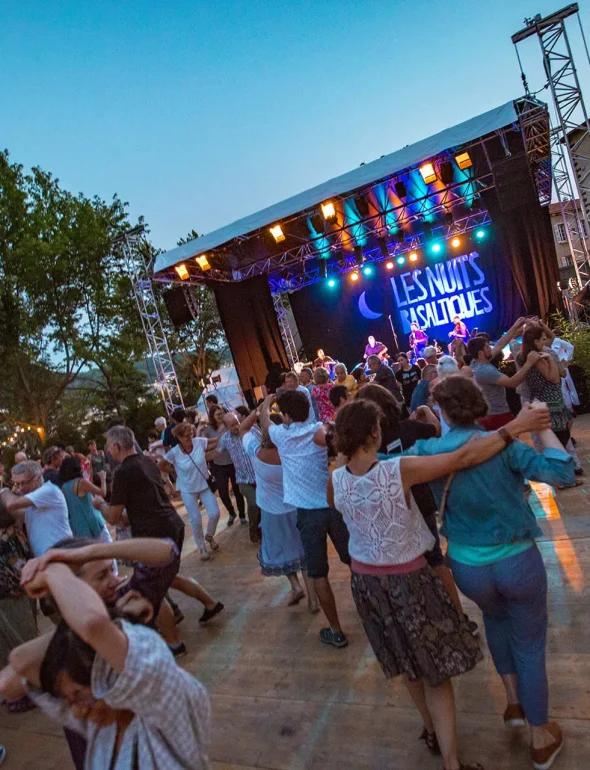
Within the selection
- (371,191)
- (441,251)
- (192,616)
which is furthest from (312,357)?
(192,616)

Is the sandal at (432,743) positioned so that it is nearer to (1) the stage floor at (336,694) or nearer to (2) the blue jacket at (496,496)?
(1) the stage floor at (336,694)

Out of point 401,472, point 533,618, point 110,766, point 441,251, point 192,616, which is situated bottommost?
point 192,616

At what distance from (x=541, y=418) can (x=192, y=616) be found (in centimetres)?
349

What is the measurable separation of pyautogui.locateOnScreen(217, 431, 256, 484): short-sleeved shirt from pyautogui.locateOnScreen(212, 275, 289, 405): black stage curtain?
8934 millimetres

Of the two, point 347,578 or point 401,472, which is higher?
point 401,472

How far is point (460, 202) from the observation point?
11594 millimetres

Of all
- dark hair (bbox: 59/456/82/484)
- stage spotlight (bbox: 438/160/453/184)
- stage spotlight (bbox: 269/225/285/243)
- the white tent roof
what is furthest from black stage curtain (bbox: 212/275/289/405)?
dark hair (bbox: 59/456/82/484)

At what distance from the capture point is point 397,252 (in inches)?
539

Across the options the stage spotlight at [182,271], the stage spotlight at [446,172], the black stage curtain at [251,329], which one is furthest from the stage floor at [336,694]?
the black stage curtain at [251,329]

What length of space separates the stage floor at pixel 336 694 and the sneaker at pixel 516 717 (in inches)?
1.7

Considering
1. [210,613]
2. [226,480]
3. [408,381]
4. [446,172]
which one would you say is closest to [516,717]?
[210,613]

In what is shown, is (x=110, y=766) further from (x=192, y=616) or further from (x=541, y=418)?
(x=192, y=616)

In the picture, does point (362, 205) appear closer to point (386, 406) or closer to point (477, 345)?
point (477, 345)

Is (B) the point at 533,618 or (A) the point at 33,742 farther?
(A) the point at 33,742
